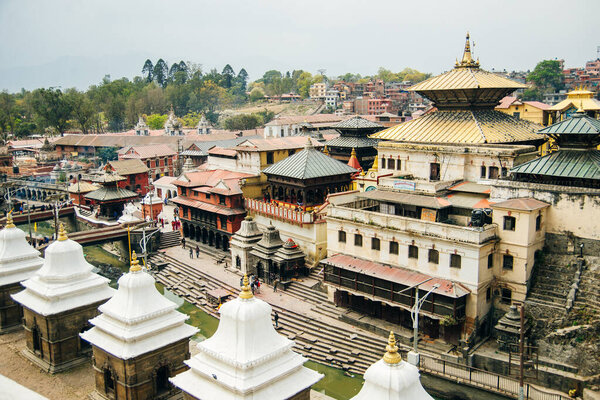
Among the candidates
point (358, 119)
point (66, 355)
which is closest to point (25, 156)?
point (358, 119)

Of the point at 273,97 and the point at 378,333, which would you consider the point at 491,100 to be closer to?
the point at 378,333

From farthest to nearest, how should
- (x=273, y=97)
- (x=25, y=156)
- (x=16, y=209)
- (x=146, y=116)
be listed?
(x=273, y=97) → (x=146, y=116) → (x=25, y=156) → (x=16, y=209)

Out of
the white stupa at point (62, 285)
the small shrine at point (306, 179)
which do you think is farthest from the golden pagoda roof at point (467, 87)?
the white stupa at point (62, 285)

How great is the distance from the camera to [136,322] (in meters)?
18.2

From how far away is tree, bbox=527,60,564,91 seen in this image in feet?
354

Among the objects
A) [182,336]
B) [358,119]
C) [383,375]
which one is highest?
[358,119]

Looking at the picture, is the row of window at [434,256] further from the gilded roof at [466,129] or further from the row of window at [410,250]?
the gilded roof at [466,129]

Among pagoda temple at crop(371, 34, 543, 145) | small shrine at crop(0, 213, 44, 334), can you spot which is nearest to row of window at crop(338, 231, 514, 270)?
pagoda temple at crop(371, 34, 543, 145)

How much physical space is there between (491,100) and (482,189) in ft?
28.7

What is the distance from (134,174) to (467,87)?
50.1 m

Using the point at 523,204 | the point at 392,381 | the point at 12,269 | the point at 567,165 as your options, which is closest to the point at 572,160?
the point at 567,165

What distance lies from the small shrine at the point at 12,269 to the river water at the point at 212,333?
11371mm

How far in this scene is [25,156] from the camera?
105m

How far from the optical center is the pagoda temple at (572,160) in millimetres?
28641
